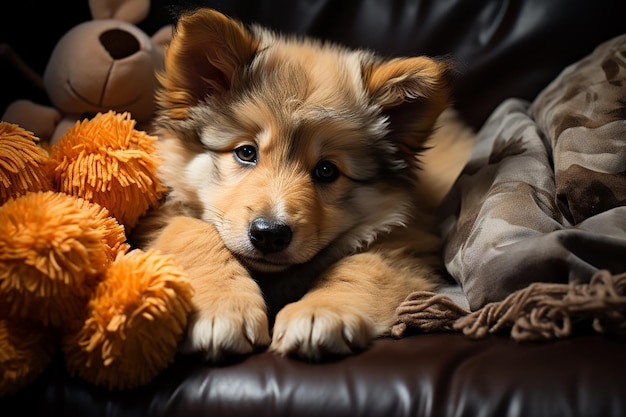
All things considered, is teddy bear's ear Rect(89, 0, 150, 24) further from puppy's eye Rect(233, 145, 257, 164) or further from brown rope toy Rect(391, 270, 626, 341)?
brown rope toy Rect(391, 270, 626, 341)

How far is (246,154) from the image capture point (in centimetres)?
199

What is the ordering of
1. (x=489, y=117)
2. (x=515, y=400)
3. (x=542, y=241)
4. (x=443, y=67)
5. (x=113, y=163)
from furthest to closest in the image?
(x=489, y=117)
(x=443, y=67)
(x=113, y=163)
(x=542, y=241)
(x=515, y=400)

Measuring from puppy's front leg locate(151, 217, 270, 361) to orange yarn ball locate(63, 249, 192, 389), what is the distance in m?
0.06

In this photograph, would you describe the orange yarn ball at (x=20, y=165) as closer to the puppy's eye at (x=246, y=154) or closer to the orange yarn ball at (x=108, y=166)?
the orange yarn ball at (x=108, y=166)

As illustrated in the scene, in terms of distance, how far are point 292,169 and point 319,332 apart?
57 cm

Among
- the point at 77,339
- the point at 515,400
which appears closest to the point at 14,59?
the point at 77,339

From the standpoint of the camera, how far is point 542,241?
5.30ft

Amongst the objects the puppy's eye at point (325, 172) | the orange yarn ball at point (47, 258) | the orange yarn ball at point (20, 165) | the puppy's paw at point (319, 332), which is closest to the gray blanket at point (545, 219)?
the puppy's paw at point (319, 332)

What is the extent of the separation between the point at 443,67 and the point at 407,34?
0.88m

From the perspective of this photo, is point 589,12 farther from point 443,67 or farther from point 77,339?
point 77,339

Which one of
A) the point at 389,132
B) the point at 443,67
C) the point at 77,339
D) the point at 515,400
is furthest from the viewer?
the point at 389,132

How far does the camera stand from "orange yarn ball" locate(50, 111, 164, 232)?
1795mm

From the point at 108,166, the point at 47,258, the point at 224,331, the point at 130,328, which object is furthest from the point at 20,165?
the point at 224,331

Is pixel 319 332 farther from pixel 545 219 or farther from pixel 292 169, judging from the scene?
pixel 545 219
